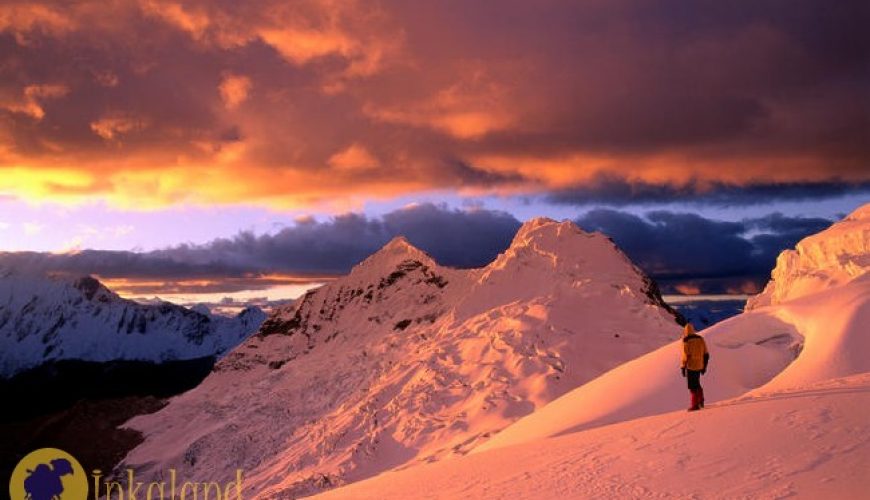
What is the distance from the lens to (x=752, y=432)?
13180mm

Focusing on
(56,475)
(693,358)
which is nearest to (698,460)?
(693,358)

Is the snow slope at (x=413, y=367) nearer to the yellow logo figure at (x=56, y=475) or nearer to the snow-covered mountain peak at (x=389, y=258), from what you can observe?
the snow-covered mountain peak at (x=389, y=258)

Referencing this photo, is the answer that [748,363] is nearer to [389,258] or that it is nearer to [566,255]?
[566,255]

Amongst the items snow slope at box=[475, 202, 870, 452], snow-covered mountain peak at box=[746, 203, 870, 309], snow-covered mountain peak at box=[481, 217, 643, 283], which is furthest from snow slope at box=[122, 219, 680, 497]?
snow-covered mountain peak at box=[746, 203, 870, 309]

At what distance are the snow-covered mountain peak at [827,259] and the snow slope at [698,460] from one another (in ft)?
48.7

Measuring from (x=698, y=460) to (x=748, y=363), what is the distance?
518 inches

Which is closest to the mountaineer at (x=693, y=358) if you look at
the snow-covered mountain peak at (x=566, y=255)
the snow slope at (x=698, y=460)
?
the snow slope at (x=698, y=460)

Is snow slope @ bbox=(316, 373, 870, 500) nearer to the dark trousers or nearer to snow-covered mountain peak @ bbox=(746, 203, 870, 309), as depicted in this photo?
the dark trousers

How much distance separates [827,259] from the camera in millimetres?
32531

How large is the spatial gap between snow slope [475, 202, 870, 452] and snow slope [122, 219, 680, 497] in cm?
1123

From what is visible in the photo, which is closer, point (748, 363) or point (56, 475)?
point (748, 363)

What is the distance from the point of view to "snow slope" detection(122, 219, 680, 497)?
48781 mm

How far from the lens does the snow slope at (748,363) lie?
67.3 feet

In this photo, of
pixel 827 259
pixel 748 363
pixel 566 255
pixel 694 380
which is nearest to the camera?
pixel 694 380
